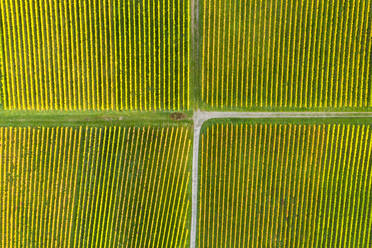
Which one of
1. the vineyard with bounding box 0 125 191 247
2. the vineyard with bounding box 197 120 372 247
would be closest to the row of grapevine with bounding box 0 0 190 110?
the vineyard with bounding box 0 125 191 247

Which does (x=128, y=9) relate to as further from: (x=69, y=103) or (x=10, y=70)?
(x=10, y=70)

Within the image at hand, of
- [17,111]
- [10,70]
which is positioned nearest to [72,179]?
[17,111]

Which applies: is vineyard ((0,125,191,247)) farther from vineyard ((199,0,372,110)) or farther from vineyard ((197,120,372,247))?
vineyard ((199,0,372,110))

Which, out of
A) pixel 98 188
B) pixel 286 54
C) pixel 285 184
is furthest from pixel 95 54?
pixel 285 184

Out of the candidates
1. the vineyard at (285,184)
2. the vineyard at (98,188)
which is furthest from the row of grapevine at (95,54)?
the vineyard at (285,184)

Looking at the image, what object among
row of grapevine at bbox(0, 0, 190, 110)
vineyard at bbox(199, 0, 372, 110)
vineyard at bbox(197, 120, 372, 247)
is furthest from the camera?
vineyard at bbox(197, 120, 372, 247)

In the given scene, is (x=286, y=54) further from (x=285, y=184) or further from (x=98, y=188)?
(x=98, y=188)

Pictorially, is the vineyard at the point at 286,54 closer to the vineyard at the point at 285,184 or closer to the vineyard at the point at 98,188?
the vineyard at the point at 285,184
